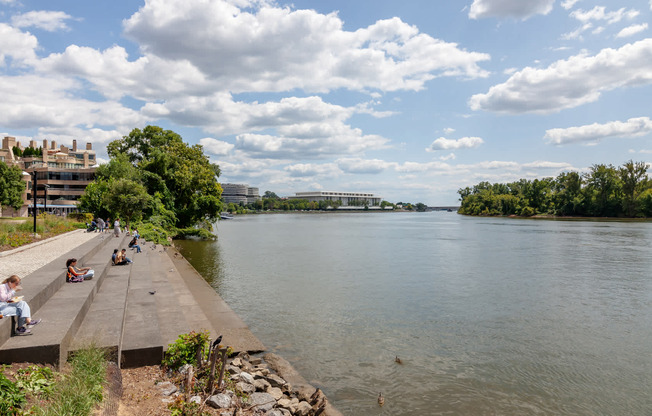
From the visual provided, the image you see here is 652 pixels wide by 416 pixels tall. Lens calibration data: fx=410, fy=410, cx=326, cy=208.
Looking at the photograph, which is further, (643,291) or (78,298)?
(643,291)

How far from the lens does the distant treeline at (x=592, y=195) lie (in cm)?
11575

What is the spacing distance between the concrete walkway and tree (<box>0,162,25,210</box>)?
5285 centimetres

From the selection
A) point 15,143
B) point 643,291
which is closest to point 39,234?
point 643,291

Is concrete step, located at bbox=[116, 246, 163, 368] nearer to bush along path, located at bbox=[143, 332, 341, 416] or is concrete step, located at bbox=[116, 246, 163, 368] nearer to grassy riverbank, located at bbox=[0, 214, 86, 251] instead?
bush along path, located at bbox=[143, 332, 341, 416]

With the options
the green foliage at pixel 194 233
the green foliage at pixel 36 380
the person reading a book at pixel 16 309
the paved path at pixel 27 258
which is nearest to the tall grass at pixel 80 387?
the green foliage at pixel 36 380

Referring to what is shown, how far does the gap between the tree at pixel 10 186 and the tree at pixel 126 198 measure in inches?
1236

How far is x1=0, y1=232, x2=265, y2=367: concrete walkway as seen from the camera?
27.0ft

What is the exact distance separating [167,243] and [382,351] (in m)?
34.3

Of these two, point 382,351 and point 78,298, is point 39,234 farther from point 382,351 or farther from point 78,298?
point 382,351

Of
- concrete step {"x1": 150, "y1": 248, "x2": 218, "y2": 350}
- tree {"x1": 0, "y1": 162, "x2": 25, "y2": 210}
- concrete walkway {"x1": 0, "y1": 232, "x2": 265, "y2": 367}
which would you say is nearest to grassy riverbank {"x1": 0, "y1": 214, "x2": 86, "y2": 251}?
concrete walkway {"x1": 0, "y1": 232, "x2": 265, "y2": 367}

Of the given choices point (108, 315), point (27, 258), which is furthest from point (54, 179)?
point (108, 315)

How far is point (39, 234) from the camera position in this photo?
29359mm

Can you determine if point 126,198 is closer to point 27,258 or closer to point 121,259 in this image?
point 27,258

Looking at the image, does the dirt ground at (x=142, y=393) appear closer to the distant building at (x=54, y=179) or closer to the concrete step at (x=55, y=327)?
the concrete step at (x=55, y=327)
